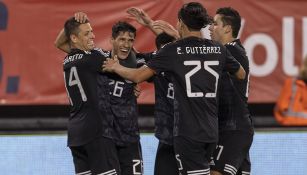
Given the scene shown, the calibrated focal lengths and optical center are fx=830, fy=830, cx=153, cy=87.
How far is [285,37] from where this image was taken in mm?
9656

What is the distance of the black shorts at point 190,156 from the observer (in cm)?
577

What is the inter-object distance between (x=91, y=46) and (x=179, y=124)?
103 cm

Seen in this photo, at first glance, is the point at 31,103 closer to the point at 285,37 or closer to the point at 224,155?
the point at 285,37

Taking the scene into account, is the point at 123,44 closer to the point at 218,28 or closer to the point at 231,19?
the point at 218,28

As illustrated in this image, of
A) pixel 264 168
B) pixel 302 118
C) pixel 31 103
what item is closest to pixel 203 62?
pixel 264 168

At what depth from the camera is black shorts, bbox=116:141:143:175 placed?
21.1ft

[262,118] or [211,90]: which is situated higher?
[211,90]

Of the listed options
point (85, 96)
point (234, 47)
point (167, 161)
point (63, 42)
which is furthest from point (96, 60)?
point (234, 47)

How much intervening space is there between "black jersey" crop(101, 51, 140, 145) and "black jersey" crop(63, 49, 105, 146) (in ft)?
0.63

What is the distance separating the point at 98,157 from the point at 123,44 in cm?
96

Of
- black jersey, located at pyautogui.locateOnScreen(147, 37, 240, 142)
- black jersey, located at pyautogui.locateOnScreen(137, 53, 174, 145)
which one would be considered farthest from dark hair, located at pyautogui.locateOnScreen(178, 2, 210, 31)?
black jersey, located at pyautogui.locateOnScreen(137, 53, 174, 145)

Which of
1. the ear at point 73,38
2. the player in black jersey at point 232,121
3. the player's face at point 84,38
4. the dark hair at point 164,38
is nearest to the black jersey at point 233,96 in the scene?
the player in black jersey at point 232,121

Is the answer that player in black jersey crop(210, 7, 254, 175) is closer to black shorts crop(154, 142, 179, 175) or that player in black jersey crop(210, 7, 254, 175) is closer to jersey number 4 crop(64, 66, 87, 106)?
black shorts crop(154, 142, 179, 175)

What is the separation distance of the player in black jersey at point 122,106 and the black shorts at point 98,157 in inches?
4.6
